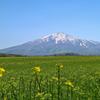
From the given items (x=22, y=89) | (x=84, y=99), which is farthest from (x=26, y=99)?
(x=84, y=99)

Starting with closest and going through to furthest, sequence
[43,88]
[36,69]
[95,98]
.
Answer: [36,69] → [95,98] → [43,88]

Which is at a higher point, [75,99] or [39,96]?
[39,96]

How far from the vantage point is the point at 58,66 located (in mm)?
3088

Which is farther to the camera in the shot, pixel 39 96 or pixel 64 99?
pixel 64 99

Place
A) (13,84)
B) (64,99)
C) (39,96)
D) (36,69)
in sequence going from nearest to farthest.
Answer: (39,96)
(36,69)
(13,84)
(64,99)

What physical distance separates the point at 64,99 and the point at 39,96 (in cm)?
316

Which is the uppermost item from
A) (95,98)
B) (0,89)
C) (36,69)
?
(36,69)

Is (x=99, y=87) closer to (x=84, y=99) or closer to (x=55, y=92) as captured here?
(x=84, y=99)

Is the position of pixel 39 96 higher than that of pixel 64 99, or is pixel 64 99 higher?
pixel 39 96

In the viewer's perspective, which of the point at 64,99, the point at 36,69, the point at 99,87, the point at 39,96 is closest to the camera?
the point at 39,96

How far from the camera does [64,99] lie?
505cm

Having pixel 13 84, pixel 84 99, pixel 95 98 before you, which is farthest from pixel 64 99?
pixel 13 84

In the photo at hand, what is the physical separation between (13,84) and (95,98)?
12.0 feet

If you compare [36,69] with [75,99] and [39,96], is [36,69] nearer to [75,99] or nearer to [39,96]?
[39,96]
